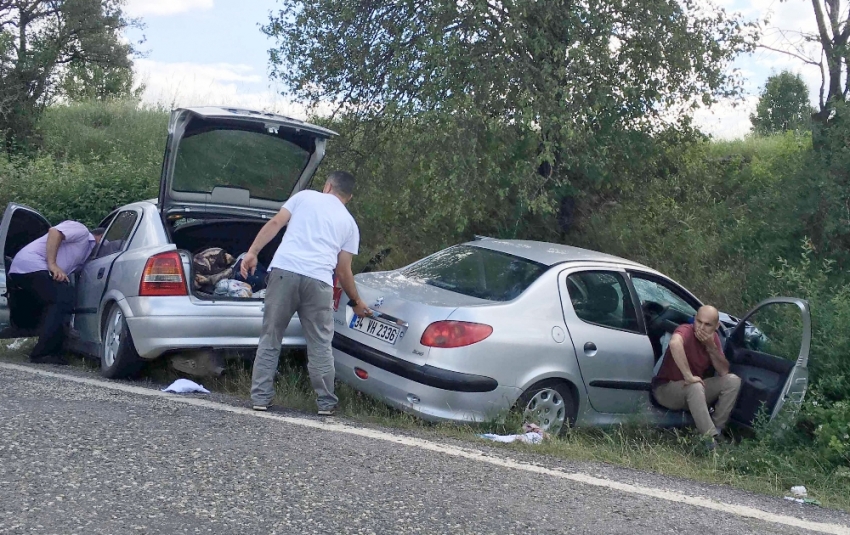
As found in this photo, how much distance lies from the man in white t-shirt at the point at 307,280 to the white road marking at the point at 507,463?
34cm

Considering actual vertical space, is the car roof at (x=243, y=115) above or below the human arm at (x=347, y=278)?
above

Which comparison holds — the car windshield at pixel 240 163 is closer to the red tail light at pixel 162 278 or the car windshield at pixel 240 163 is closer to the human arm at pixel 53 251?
the red tail light at pixel 162 278

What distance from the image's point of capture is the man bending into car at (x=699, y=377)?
6773 millimetres

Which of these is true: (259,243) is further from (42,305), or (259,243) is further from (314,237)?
(42,305)

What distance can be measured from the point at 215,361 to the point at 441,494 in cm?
330

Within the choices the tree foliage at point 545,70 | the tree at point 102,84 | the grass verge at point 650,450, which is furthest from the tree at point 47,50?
the grass verge at point 650,450

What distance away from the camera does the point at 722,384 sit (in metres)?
6.89

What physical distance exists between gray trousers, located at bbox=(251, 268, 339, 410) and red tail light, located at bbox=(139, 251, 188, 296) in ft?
3.41

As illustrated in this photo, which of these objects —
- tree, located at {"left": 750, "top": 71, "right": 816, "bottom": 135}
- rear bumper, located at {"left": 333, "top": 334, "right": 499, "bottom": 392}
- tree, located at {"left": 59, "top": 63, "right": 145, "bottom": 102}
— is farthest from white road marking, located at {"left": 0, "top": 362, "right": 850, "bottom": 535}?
tree, located at {"left": 59, "top": 63, "right": 145, "bottom": 102}

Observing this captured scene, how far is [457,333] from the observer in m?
6.09

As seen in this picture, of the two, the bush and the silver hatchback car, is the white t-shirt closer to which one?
the silver hatchback car

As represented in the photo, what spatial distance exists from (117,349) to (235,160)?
6.73 feet

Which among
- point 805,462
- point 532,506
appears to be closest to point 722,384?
point 805,462

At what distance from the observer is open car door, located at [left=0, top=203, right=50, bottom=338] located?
8570mm
